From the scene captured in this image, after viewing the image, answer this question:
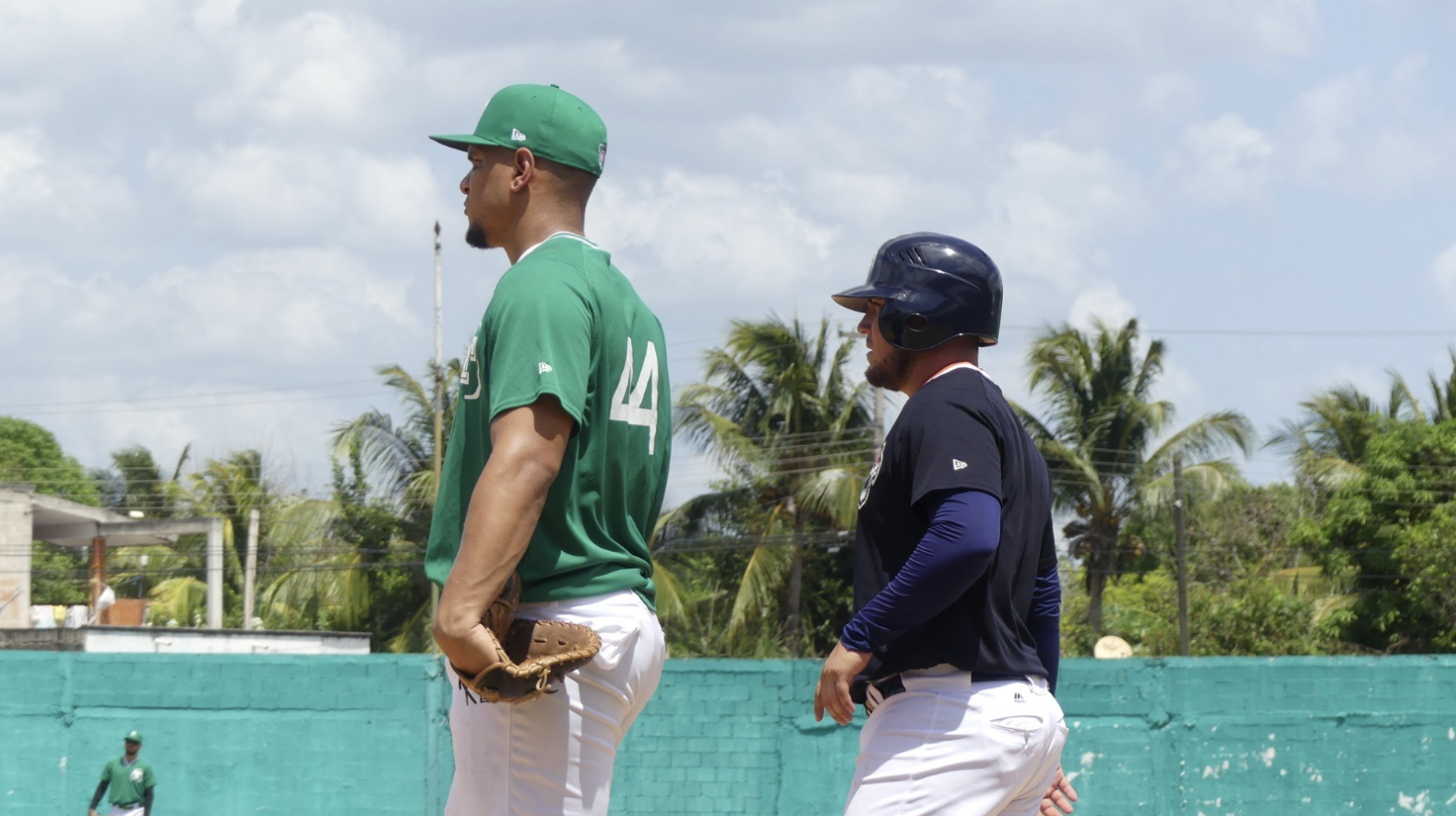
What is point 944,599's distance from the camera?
351 cm

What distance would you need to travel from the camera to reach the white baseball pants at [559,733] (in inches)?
122

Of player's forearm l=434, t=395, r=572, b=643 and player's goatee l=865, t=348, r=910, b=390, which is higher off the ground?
player's goatee l=865, t=348, r=910, b=390

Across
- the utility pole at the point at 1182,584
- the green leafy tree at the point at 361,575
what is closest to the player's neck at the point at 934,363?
the utility pole at the point at 1182,584

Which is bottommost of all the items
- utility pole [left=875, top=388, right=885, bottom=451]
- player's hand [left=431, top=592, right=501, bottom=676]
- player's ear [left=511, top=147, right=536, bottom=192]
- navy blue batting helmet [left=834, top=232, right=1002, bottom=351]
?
player's hand [left=431, top=592, right=501, bottom=676]

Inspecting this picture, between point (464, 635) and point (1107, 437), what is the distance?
108 ft

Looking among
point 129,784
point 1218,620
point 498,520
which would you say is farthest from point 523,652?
point 1218,620

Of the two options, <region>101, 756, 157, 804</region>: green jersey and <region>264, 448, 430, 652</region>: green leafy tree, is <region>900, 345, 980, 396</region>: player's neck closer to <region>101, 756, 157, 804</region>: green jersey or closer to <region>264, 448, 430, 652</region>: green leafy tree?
<region>101, 756, 157, 804</region>: green jersey

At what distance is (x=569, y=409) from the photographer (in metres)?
3.04

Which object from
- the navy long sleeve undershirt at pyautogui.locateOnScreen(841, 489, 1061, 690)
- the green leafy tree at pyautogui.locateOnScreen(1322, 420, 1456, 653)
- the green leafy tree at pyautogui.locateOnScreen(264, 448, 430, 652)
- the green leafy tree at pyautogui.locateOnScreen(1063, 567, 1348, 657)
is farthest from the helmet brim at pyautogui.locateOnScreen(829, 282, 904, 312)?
the green leafy tree at pyautogui.locateOnScreen(264, 448, 430, 652)

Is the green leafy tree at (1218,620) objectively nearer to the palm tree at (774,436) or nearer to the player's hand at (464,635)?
the palm tree at (774,436)

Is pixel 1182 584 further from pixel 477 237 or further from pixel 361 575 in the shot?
pixel 477 237

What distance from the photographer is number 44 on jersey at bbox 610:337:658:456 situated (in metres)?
3.29

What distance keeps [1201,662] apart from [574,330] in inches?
364

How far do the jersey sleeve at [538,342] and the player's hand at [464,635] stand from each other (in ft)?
1.23
